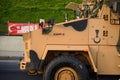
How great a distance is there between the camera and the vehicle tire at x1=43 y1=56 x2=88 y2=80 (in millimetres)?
10734

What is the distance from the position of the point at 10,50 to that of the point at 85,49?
36.8 ft

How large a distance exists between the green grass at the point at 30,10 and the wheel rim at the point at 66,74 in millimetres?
30388

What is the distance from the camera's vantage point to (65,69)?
10812mm

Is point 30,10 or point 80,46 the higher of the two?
point 80,46

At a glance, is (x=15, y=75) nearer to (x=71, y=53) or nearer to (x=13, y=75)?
(x=13, y=75)

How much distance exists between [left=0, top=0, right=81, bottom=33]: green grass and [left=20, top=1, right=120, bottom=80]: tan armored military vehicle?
3016 centimetres

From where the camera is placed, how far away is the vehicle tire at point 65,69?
10.7 m

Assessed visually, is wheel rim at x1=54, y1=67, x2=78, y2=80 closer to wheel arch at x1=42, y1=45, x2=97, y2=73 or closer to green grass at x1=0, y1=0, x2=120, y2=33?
wheel arch at x1=42, y1=45, x2=97, y2=73

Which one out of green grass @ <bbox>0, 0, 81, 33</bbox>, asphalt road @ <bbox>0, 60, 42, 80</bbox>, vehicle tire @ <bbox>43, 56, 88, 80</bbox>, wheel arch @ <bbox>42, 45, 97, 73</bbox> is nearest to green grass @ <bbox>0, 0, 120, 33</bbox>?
green grass @ <bbox>0, 0, 81, 33</bbox>

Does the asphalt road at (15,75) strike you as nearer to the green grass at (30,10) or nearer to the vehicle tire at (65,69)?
the vehicle tire at (65,69)

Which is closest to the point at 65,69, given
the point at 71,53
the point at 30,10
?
the point at 71,53

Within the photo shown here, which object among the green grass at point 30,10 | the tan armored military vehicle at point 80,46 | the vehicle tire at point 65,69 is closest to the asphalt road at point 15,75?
the tan armored military vehicle at point 80,46

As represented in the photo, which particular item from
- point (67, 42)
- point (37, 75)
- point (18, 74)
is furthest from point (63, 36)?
point (18, 74)

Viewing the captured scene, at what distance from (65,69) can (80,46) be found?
2.23 ft
